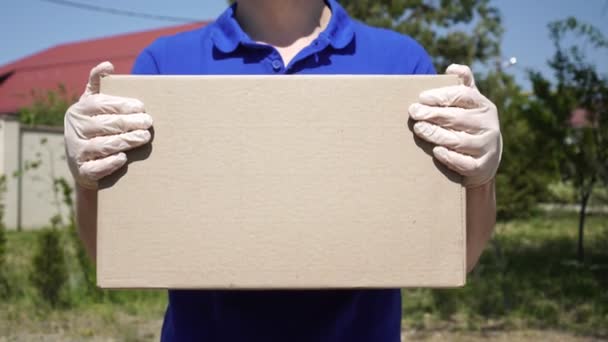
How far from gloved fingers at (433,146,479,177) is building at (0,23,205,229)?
8.86 metres

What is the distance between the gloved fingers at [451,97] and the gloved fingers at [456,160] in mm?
72

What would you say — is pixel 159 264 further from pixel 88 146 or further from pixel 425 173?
pixel 425 173

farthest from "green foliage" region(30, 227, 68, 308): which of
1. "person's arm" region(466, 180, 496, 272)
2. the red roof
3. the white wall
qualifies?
the red roof

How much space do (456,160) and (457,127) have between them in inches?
2.2

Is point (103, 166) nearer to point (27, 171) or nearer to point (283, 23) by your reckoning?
point (283, 23)

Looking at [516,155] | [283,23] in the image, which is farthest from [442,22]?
[283,23]

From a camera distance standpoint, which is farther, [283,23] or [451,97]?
[283,23]

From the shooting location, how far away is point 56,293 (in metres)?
4.89

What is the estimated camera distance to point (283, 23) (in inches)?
51.1

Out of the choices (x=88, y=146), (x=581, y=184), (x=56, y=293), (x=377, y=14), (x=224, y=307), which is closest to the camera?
(x=88, y=146)

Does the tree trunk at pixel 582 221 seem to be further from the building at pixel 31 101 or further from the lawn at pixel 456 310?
the building at pixel 31 101

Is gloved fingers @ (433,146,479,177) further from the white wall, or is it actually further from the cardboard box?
the white wall

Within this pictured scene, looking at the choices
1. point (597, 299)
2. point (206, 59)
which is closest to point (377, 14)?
point (597, 299)

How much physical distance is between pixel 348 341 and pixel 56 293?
166 inches
